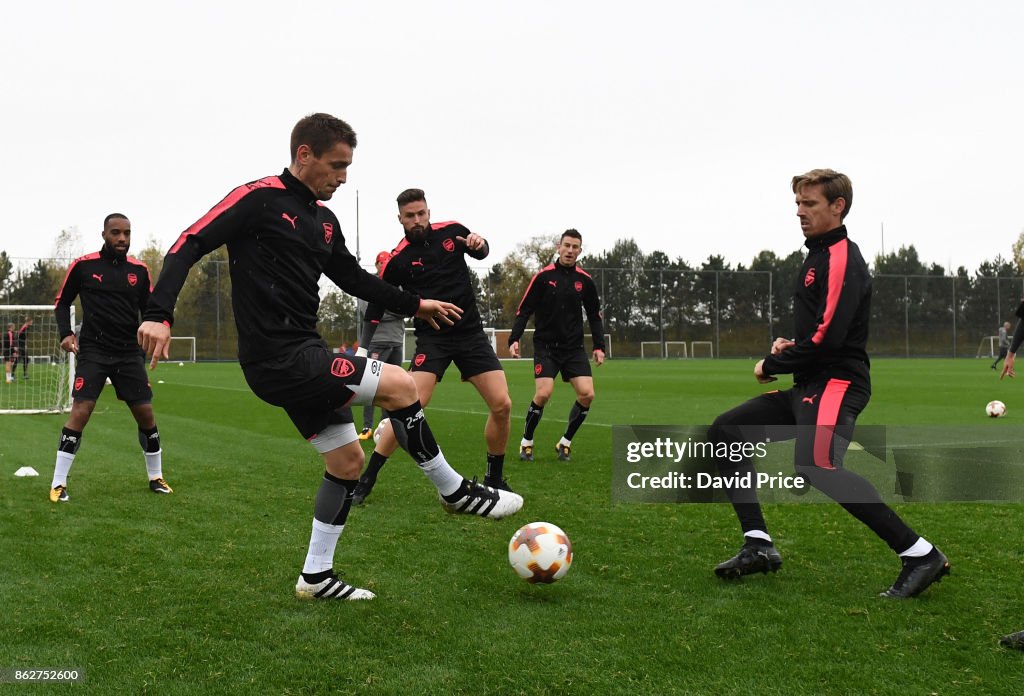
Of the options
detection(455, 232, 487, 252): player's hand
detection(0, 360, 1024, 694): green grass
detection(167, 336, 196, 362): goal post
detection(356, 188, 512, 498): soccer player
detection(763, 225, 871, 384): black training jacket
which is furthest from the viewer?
detection(167, 336, 196, 362): goal post

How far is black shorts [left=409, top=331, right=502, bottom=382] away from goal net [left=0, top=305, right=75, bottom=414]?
8.99 metres

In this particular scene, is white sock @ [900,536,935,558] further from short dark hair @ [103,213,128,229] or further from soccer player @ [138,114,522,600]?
short dark hair @ [103,213,128,229]

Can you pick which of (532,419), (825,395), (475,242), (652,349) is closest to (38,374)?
(532,419)

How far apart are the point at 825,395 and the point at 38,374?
23027 millimetres

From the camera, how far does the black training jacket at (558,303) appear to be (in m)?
9.37

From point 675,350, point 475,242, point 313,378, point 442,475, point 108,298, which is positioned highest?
point 475,242

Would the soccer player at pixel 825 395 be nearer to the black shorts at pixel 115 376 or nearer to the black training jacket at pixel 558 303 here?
the black shorts at pixel 115 376

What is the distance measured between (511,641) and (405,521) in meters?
2.54

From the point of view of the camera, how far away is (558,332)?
9422mm

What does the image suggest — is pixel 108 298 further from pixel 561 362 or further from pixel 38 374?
pixel 38 374

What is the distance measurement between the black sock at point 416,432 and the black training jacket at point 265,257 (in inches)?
20.6

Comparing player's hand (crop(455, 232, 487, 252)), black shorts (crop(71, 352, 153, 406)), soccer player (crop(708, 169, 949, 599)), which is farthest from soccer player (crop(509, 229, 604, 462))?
soccer player (crop(708, 169, 949, 599))

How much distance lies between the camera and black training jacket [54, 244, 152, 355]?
7.16m

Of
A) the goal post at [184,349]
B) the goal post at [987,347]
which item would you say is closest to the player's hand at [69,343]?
the goal post at [184,349]
